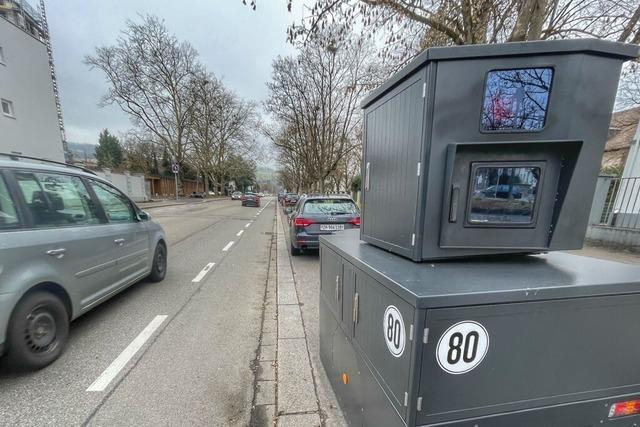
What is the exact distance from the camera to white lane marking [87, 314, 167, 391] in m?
2.35

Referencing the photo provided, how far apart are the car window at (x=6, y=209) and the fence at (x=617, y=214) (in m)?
10.2

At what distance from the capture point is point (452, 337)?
1.12m

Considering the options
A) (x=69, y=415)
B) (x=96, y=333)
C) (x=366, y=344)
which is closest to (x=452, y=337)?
(x=366, y=344)

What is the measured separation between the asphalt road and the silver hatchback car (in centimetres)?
33

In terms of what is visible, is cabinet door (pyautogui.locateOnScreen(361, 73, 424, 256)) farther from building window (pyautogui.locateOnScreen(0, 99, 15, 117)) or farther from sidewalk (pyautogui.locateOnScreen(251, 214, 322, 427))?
building window (pyautogui.locateOnScreen(0, 99, 15, 117))

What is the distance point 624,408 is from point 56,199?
4766 mm

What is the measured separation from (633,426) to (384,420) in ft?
4.17

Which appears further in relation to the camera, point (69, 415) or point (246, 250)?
point (246, 250)

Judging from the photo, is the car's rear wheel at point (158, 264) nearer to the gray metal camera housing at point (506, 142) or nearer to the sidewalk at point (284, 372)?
the sidewalk at point (284, 372)

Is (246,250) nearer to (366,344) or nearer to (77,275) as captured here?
(77,275)

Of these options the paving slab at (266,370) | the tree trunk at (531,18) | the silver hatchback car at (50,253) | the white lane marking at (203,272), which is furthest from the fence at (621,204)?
the silver hatchback car at (50,253)

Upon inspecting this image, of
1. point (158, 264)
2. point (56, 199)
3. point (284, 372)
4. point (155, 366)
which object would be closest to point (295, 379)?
point (284, 372)

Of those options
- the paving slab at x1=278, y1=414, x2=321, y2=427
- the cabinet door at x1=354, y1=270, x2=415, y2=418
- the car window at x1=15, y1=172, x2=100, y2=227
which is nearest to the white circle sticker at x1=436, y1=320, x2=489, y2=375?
the cabinet door at x1=354, y1=270, x2=415, y2=418

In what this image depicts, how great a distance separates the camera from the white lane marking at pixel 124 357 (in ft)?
7.71
